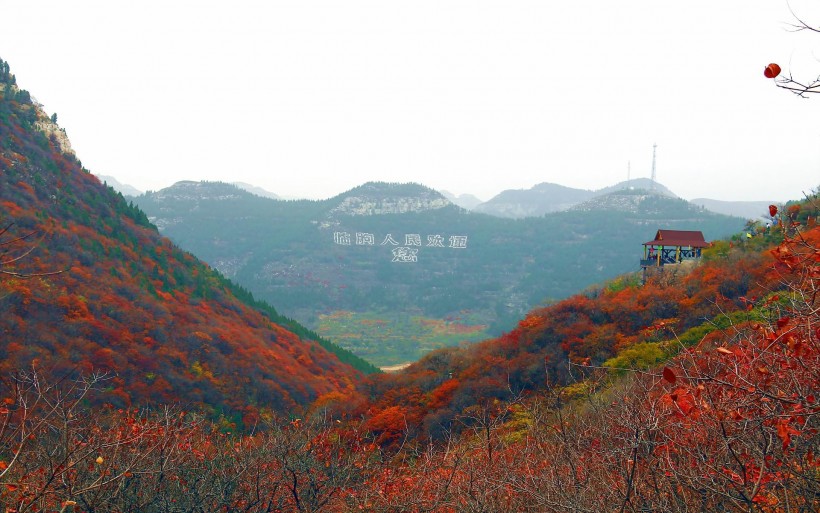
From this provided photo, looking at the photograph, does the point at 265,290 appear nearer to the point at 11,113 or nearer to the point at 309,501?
the point at 11,113

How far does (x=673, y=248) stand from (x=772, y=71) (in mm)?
46909

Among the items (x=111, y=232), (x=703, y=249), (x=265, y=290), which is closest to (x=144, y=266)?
(x=111, y=232)

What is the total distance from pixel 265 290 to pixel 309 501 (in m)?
186

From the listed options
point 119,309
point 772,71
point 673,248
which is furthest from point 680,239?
point 119,309

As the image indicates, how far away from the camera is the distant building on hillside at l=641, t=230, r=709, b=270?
147ft

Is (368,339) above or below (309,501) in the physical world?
below

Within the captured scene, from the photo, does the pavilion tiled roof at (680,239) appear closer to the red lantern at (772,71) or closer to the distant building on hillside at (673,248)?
the distant building on hillside at (673,248)

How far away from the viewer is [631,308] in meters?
34.8

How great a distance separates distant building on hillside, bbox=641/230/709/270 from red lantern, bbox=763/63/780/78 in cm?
4354

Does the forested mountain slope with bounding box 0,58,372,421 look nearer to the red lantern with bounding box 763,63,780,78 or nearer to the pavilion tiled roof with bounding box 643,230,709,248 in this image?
the red lantern with bounding box 763,63,780,78

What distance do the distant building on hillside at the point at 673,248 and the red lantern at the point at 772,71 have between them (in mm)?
43537

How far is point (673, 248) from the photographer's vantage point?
152 feet

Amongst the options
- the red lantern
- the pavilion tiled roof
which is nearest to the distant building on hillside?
the pavilion tiled roof

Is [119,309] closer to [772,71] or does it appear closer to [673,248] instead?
[673,248]
